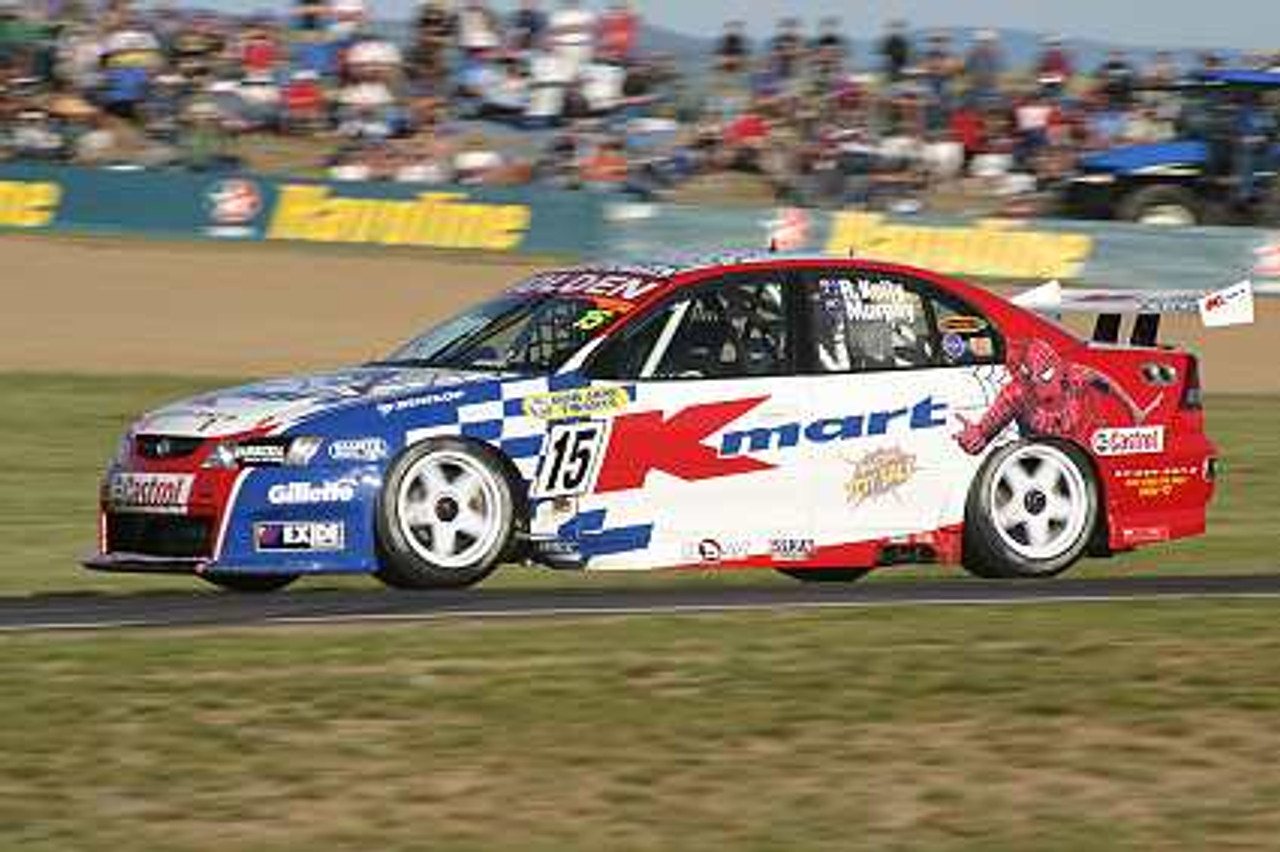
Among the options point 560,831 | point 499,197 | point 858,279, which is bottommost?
point 560,831

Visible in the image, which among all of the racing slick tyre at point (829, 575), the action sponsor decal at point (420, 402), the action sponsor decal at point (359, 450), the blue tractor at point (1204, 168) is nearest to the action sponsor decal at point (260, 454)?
the action sponsor decal at point (359, 450)

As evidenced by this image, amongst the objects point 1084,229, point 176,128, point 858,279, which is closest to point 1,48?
point 176,128

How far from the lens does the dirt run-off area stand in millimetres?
25125

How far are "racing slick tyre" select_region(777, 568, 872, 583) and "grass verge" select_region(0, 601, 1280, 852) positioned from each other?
2666 mm

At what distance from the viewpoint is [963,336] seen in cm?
1127

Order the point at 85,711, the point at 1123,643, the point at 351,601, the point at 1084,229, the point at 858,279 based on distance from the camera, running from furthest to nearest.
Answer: the point at 1084,229 < the point at 858,279 < the point at 351,601 < the point at 1123,643 < the point at 85,711

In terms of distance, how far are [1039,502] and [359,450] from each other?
9.40 ft

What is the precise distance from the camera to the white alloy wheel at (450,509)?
10109mm

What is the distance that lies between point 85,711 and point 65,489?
8563mm

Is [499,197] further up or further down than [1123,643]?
further up

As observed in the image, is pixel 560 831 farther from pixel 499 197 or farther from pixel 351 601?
pixel 499 197

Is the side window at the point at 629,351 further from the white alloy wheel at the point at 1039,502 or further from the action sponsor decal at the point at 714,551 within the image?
the white alloy wheel at the point at 1039,502

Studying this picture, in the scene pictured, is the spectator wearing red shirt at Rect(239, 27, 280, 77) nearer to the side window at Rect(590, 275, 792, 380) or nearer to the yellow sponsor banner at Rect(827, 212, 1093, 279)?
the yellow sponsor banner at Rect(827, 212, 1093, 279)

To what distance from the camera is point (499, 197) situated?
3022 cm
